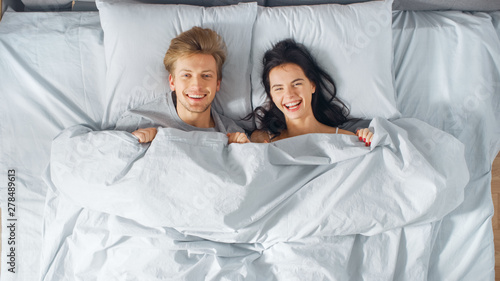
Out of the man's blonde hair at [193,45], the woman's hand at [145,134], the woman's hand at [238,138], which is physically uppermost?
the man's blonde hair at [193,45]

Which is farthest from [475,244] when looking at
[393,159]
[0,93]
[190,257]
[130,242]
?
[0,93]

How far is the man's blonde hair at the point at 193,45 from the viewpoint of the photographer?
1.37 meters

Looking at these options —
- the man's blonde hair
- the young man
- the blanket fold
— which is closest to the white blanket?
the blanket fold

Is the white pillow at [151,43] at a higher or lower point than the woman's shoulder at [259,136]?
higher

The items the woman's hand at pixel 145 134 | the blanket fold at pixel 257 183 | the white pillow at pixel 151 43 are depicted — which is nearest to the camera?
the blanket fold at pixel 257 183

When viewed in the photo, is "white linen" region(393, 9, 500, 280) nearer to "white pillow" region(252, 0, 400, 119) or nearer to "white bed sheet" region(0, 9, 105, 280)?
A: "white pillow" region(252, 0, 400, 119)

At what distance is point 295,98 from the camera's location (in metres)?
1.42

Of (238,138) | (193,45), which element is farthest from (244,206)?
(193,45)

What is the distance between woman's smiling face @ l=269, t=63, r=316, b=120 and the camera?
1.43 meters

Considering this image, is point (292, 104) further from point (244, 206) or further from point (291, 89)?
point (244, 206)

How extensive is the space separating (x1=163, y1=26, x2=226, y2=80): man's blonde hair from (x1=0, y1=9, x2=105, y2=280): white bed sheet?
0.95 ft

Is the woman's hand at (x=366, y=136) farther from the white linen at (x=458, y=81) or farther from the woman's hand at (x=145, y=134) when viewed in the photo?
the woman's hand at (x=145, y=134)

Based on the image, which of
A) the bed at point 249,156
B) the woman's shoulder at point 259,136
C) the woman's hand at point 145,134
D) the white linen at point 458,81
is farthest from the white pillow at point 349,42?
the woman's hand at point 145,134

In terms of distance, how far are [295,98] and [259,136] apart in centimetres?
20
